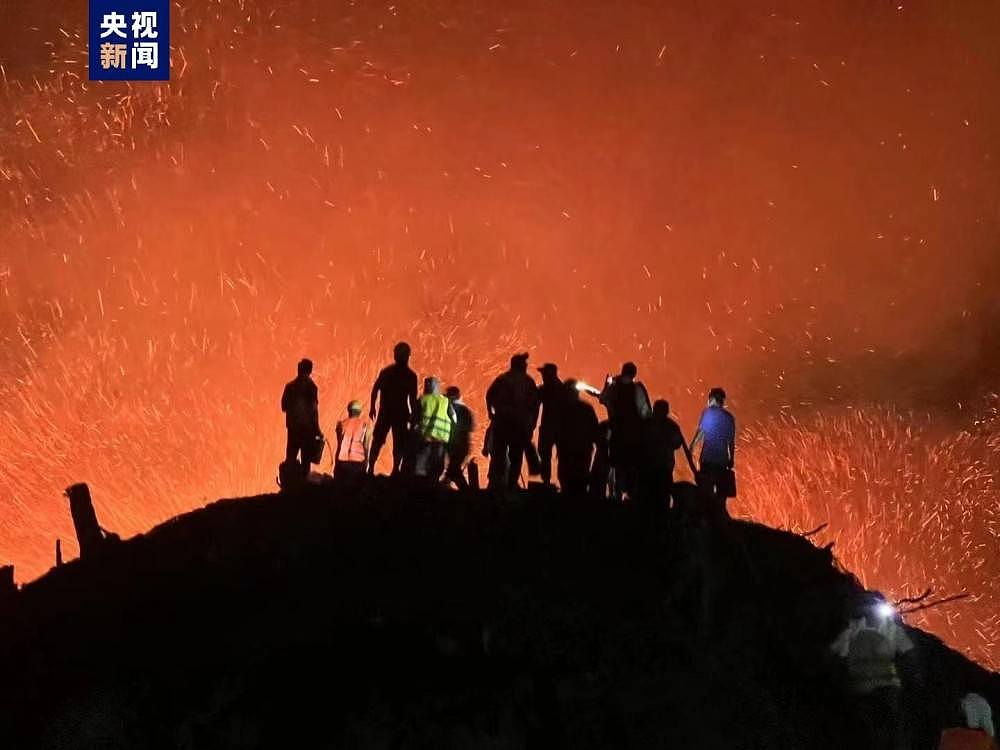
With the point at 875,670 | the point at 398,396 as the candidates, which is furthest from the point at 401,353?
the point at 875,670

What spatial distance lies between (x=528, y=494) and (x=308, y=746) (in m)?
6.43

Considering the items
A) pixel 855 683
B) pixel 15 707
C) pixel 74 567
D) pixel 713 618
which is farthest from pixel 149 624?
pixel 855 683

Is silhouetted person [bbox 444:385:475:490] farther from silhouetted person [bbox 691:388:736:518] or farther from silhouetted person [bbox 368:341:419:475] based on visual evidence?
silhouetted person [bbox 691:388:736:518]

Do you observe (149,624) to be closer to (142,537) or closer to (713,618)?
(142,537)

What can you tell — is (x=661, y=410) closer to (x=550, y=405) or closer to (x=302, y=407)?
(x=550, y=405)

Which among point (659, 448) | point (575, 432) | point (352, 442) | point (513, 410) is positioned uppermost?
point (352, 442)

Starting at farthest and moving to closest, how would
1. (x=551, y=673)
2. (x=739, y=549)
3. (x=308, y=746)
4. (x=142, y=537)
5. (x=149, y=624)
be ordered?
(x=142, y=537) < (x=739, y=549) < (x=149, y=624) < (x=551, y=673) < (x=308, y=746)

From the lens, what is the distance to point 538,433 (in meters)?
19.0

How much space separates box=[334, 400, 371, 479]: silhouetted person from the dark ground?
480mm

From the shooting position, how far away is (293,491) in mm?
20500

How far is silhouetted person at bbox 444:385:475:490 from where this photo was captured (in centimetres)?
2011

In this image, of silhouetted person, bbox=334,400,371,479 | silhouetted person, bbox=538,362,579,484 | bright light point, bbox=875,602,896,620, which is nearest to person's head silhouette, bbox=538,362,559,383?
silhouetted person, bbox=538,362,579,484

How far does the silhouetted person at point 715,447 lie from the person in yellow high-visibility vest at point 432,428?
4.21m

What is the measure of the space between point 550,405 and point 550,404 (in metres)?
0.02
